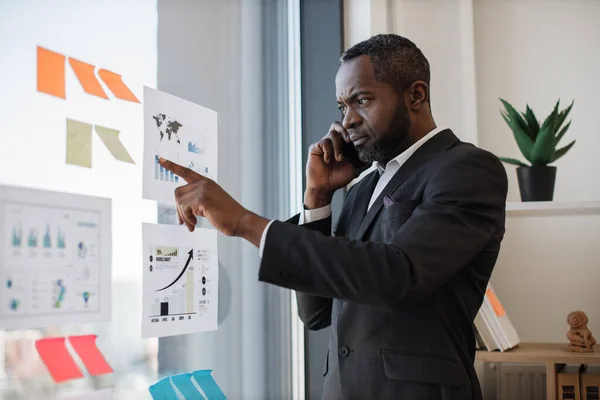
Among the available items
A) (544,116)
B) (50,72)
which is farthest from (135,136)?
(544,116)

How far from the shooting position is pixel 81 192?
1385 mm

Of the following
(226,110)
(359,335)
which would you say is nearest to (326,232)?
(359,335)

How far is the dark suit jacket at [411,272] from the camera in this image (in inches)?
45.9

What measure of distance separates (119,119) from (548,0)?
1921mm

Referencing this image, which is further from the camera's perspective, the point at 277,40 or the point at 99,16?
the point at 277,40

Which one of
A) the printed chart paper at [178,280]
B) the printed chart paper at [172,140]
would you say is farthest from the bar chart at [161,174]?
the printed chart paper at [178,280]

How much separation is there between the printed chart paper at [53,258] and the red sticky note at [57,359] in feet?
0.12

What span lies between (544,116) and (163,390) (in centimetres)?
178

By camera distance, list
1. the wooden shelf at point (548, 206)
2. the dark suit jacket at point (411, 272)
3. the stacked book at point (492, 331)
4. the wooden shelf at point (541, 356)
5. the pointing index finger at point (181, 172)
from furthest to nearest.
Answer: the wooden shelf at point (548, 206)
the stacked book at point (492, 331)
the wooden shelf at point (541, 356)
the pointing index finger at point (181, 172)
the dark suit jacket at point (411, 272)

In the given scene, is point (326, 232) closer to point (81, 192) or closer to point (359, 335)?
point (359, 335)

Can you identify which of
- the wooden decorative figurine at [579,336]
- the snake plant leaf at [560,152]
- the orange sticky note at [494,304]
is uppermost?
the snake plant leaf at [560,152]

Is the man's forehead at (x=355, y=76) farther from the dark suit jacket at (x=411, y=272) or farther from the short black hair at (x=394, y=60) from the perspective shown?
the dark suit jacket at (x=411, y=272)

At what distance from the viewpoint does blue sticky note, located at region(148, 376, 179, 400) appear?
1.63 meters

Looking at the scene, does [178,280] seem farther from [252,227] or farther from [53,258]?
[252,227]
